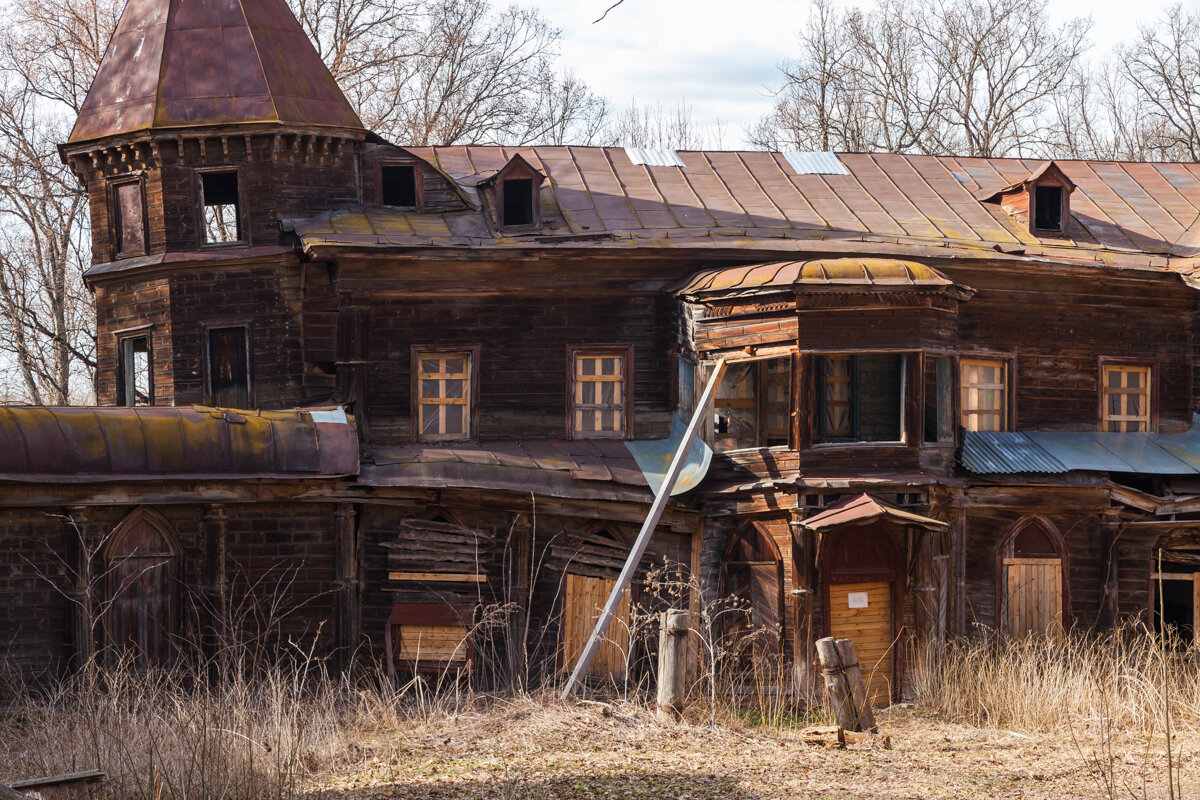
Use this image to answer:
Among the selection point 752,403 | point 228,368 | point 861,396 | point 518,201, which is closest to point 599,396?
point 752,403

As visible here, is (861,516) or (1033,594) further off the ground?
(861,516)

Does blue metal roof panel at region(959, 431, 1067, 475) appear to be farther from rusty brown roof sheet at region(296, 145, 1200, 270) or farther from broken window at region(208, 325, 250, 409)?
broken window at region(208, 325, 250, 409)

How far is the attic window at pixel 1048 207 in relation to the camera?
72.3 ft

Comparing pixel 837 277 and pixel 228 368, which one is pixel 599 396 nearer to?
pixel 837 277

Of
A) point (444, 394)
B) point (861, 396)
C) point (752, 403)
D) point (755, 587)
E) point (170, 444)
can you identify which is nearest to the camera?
point (170, 444)

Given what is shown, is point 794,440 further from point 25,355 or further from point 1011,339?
point 25,355

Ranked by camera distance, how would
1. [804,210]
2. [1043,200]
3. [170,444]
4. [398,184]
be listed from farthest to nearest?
[1043,200] < [804,210] < [398,184] < [170,444]

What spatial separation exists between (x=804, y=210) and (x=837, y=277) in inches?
146

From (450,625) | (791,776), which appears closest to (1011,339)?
(450,625)

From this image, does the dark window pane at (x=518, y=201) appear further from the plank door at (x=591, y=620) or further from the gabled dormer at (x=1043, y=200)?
the gabled dormer at (x=1043, y=200)

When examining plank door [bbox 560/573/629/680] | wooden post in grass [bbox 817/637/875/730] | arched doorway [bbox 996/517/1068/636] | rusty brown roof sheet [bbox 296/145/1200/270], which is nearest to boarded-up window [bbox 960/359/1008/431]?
arched doorway [bbox 996/517/1068/636]

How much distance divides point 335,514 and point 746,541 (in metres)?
5.81

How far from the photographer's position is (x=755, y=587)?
18703 mm

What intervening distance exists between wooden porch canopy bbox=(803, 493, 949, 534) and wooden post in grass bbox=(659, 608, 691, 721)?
522 centimetres
